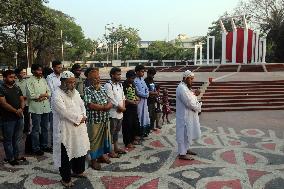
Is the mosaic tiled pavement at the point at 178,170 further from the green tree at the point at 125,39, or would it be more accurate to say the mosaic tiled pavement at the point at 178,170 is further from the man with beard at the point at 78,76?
the green tree at the point at 125,39

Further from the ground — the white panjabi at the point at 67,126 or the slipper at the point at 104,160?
the white panjabi at the point at 67,126

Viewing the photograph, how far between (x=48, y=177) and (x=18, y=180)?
43 cm

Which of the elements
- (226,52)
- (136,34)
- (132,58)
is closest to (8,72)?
(226,52)

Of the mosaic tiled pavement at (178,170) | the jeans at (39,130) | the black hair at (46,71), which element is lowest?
the mosaic tiled pavement at (178,170)

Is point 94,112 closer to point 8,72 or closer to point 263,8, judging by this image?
point 8,72

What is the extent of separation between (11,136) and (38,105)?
0.77 m

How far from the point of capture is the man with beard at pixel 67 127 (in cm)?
473

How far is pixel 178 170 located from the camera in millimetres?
5652

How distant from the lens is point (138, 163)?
238 inches

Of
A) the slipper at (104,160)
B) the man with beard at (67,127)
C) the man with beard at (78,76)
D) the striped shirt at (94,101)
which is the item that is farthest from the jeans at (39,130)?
the man with beard at (67,127)

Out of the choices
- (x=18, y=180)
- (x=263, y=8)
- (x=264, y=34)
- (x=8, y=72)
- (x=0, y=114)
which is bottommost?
(x=18, y=180)

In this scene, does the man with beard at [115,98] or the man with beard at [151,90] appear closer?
the man with beard at [115,98]

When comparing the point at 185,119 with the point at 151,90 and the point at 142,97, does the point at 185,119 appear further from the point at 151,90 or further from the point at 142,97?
the point at 151,90

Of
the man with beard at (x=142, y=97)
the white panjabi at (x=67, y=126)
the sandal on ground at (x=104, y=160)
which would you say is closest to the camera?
the white panjabi at (x=67, y=126)
